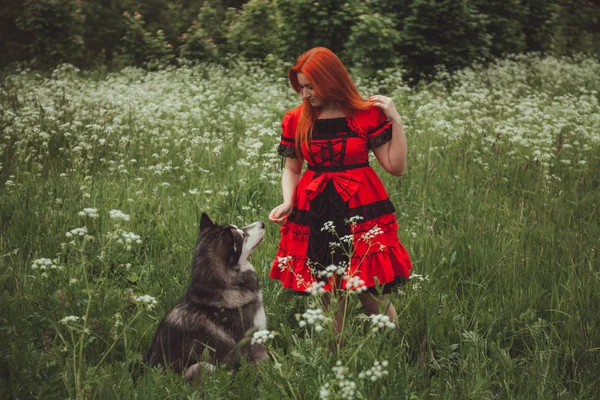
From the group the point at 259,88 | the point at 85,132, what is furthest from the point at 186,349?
the point at 259,88

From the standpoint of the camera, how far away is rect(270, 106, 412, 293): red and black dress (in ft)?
10.9

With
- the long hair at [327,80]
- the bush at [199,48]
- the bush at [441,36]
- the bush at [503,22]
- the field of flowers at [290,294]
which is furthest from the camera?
the bush at [199,48]

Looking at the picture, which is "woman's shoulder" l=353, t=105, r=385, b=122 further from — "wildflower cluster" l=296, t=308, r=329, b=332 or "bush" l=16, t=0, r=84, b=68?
"bush" l=16, t=0, r=84, b=68

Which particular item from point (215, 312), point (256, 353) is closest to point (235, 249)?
point (215, 312)

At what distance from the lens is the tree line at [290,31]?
38.7 ft

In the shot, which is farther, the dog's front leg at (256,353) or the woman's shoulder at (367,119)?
the woman's shoulder at (367,119)

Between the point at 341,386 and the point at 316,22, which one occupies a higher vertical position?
the point at 316,22

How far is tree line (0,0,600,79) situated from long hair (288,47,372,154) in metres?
7.88

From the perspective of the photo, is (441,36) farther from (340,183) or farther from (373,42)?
(340,183)

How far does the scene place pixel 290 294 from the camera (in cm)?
394

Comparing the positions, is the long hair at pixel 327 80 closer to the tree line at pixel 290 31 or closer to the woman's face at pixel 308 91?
the woman's face at pixel 308 91

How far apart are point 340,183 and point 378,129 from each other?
0.35m

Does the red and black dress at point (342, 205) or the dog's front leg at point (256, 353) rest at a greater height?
the red and black dress at point (342, 205)

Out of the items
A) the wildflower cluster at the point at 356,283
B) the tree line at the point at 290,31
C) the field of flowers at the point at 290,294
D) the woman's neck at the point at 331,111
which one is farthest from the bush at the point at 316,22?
the wildflower cluster at the point at 356,283
